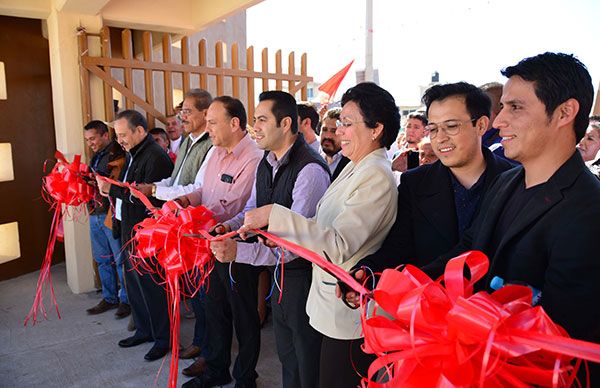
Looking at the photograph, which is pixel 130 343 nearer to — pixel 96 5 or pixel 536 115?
pixel 96 5

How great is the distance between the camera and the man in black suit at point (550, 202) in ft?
3.40

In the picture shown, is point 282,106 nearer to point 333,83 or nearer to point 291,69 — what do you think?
Answer: point 291,69

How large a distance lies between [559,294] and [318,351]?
54.1 inches

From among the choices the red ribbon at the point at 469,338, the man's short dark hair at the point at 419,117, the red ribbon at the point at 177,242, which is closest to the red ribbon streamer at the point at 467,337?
the red ribbon at the point at 469,338

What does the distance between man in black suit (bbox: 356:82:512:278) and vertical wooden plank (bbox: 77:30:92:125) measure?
3874mm

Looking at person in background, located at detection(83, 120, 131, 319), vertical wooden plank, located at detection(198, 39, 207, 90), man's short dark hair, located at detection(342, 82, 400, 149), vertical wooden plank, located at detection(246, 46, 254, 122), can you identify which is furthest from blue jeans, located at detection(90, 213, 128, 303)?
man's short dark hair, located at detection(342, 82, 400, 149)

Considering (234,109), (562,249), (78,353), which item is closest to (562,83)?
(562,249)

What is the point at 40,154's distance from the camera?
556 centimetres

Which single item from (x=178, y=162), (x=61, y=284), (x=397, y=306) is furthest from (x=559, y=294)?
(x=61, y=284)

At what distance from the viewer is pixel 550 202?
1145 mm

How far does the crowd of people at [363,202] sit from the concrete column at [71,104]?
133 cm

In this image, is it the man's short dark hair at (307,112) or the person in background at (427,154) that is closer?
the person in background at (427,154)

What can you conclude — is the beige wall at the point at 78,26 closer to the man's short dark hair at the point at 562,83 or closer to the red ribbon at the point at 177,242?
the red ribbon at the point at 177,242

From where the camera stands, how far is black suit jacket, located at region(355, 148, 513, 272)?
5.47 ft
